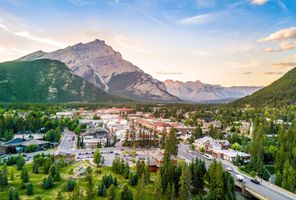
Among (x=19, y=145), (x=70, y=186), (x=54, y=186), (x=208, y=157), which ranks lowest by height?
(x=54, y=186)

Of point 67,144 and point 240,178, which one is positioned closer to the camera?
point 240,178

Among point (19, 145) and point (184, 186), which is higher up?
point (184, 186)

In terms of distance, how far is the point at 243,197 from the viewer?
48312mm

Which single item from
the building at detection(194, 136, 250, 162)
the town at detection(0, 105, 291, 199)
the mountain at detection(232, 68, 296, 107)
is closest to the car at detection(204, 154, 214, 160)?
the town at detection(0, 105, 291, 199)

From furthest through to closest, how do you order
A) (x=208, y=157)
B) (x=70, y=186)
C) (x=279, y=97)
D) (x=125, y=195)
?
(x=279, y=97) < (x=208, y=157) < (x=70, y=186) < (x=125, y=195)

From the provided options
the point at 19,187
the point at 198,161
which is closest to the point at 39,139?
the point at 19,187

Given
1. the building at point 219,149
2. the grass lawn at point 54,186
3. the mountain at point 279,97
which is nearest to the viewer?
the grass lawn at point 54,186

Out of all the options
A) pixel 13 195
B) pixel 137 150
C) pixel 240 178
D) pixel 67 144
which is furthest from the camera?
pixel 67 144

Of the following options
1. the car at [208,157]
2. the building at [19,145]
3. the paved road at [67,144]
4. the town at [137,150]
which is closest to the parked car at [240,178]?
the town at [137,150]

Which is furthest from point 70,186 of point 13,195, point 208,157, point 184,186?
point 208,157

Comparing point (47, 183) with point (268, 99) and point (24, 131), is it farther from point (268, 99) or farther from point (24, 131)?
point (268, 99)

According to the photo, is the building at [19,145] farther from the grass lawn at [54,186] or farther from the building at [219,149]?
the building at [219,149]

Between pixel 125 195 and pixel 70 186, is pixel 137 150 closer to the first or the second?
pixel 70 186

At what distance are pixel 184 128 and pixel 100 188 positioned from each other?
247 feet
